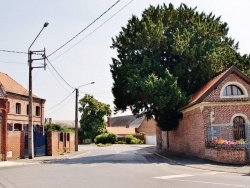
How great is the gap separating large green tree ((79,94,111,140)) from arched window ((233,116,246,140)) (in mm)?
51426

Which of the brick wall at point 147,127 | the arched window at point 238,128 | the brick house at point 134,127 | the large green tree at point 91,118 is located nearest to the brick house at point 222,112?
the arched window at point 238,128

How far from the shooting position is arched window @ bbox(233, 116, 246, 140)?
25203mm

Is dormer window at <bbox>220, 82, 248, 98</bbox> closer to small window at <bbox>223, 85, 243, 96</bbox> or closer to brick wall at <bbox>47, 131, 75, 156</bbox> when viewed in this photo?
small window at <bbox>223, 85, 243, 96</bbox>

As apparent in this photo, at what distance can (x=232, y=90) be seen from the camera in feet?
A: 89.7

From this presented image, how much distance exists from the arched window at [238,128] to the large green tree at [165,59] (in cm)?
489

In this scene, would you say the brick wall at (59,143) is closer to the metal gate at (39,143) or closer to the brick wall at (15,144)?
the metal gate at (39,143)

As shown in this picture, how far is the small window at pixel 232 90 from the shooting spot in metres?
27.2

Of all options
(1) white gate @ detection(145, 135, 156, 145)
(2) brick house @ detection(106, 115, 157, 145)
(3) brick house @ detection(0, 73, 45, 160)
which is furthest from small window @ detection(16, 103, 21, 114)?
(1) white gate @ detection(145, 135, 156, 145)

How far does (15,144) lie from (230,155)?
628 inches

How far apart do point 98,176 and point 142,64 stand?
16.6m

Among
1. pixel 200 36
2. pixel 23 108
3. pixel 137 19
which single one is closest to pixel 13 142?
pixel 137 19

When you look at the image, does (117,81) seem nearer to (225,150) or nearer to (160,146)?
(225,150)

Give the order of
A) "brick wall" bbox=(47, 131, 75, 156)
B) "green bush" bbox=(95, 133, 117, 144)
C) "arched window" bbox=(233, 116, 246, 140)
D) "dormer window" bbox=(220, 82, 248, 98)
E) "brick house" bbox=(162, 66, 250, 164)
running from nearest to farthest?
"arched window" bbox=(233, 116, 246, 140), "brick house" bbox=(162, 66, 250, 164), "dormer window" bbox=(220, 82, 248, 98), "brick wall" bbox=(47, 131, 75, 156), "green bush" bbox=(95, 133, 117, 144)

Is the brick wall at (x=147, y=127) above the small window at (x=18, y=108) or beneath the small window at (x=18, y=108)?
beneath
